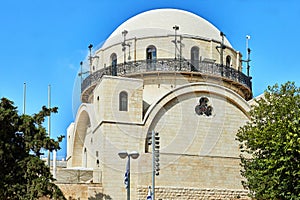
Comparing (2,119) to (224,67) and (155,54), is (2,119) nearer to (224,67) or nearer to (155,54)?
(155,54)

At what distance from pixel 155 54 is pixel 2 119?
11.7 meters

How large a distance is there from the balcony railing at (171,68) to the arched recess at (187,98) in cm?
193

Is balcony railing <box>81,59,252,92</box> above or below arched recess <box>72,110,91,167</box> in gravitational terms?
above

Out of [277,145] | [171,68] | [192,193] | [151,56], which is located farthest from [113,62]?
[277,145]

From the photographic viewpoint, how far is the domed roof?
35531 mm

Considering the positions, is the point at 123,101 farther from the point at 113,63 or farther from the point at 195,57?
the point at 195,57

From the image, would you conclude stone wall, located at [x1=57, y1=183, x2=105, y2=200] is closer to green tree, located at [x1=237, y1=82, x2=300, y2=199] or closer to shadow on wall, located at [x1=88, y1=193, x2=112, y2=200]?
shadow on wall, located at [x1=88, y1=193, x2=112, y2=200]

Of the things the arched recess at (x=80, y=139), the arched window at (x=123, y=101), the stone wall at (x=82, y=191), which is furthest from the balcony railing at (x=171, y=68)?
the stone wall at (x=82, y=191)

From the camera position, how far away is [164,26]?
36125 millimetres

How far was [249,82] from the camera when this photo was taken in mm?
37031

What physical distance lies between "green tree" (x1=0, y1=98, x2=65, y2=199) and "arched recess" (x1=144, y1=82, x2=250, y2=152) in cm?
581

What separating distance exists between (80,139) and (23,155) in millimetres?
10496

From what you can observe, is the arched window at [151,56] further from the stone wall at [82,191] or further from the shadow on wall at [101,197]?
the shadow on wall at [101,197]

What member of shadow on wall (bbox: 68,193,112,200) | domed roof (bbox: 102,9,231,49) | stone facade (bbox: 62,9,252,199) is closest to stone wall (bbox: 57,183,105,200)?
shadow on wall (bbox: 68,193,112,200)
